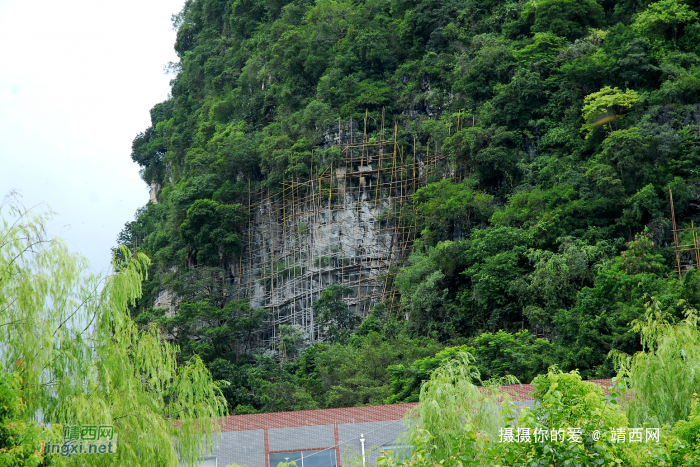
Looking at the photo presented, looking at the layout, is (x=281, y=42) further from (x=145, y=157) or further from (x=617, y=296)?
(x=617, y=296)

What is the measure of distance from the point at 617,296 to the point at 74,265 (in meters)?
13.6

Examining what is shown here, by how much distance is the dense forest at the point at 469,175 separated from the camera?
794 inches

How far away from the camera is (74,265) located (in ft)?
30.1

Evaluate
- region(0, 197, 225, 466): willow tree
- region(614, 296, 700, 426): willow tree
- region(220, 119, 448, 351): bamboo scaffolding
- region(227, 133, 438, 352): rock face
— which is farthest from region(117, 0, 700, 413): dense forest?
region(0, 197, 225, 466): willow tree

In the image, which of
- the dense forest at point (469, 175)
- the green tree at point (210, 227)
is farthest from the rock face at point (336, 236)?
the green tree at point (210, 227)

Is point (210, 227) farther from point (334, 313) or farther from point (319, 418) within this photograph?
point (319, 418)

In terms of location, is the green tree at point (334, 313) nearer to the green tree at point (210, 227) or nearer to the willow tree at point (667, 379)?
the green tree at point (210, 227)

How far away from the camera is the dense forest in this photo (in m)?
20.2

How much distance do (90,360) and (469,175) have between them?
19.4 metres

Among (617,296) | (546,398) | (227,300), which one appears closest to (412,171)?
(227,300)

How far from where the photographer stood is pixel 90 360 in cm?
885

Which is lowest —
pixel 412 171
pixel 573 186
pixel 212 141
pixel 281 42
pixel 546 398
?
pixel 546 398

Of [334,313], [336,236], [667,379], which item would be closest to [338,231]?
[336,236]

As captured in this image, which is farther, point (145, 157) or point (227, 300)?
point (145, 157)
